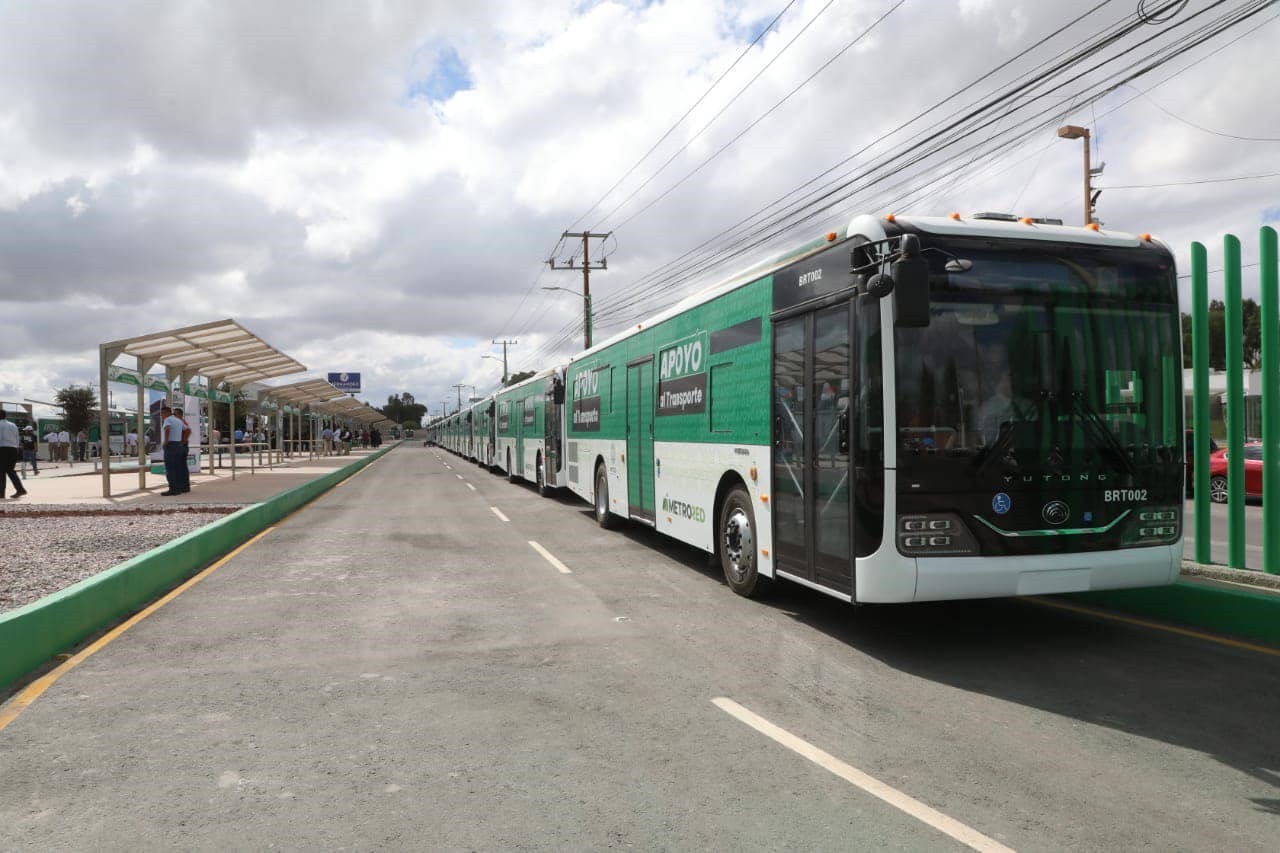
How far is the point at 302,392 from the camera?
120 ft

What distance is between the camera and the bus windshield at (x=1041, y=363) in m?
6.13

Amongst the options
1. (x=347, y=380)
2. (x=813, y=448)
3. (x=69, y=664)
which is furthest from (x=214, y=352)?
(x=347, y=380)

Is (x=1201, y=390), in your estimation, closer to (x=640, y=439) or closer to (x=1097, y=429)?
(x=1097, y=429)

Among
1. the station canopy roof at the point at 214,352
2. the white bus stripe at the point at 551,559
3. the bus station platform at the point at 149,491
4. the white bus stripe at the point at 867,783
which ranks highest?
the station canopy roof at the point at 214,352

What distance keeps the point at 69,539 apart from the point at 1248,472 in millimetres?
20142

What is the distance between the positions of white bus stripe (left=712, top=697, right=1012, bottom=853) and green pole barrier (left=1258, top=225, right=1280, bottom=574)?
220 inches

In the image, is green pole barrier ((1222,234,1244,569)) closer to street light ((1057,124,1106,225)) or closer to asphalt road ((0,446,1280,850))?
asphalt road ((0,446,1280,850))

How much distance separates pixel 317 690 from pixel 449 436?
72046 mm

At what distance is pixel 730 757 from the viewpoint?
14.6 ft

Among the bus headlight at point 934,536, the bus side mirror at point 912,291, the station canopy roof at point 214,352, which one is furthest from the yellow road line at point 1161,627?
the station canopy roof at point 214,352

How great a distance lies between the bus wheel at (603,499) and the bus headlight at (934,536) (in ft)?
28.1

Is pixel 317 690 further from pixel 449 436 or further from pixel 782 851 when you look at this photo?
pixel 449 436

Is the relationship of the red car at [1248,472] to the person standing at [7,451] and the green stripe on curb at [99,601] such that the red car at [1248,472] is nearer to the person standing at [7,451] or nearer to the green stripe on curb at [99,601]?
the green stripe on curb at [99,601]

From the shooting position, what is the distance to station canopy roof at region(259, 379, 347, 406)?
33656 millimetres
